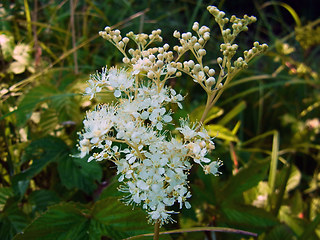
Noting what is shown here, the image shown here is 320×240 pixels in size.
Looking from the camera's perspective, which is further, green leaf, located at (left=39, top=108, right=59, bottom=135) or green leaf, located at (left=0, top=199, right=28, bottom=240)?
green leaf, located at (left=39, top=108, right=59, bottom=135)

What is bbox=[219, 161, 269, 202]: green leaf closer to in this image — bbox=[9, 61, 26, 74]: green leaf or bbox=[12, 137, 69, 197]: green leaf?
bbox=[12, 137, 69, 197]: green leaf

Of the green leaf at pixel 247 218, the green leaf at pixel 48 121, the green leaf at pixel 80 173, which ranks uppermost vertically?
the green leaf at pixel 48 121

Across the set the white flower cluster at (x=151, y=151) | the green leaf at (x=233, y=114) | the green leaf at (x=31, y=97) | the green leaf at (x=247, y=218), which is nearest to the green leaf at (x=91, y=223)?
the white flower cluster at (x=151, y=151)

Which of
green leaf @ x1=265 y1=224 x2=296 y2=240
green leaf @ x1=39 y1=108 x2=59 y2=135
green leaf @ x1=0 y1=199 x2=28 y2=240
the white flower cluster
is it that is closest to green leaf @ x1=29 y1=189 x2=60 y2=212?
green leaf @ x1=0 y1=199 x2=28 y2=240

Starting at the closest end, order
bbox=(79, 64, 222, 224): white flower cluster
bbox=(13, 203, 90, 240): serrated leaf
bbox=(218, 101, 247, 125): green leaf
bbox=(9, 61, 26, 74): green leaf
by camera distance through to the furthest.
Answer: bbox=(79, 64, 222, 224): white flower cluster → bbox=(13, 203, 90, 240): serrated leaf → bbox=(9, 61, 26, 74): green leaf → bbox=(218, 101, 247, 125): green leaf

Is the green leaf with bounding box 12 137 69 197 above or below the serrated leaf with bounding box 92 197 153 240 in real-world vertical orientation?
above

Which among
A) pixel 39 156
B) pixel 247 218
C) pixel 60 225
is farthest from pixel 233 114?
pixel 60 225

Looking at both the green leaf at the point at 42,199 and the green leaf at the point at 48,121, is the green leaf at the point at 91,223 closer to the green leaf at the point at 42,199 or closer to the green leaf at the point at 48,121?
the green leaf at the point at 42,199

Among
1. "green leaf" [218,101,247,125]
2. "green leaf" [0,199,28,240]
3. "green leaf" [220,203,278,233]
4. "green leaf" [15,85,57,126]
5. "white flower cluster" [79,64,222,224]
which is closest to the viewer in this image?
"white flower cluster" [79,64,222,224]
